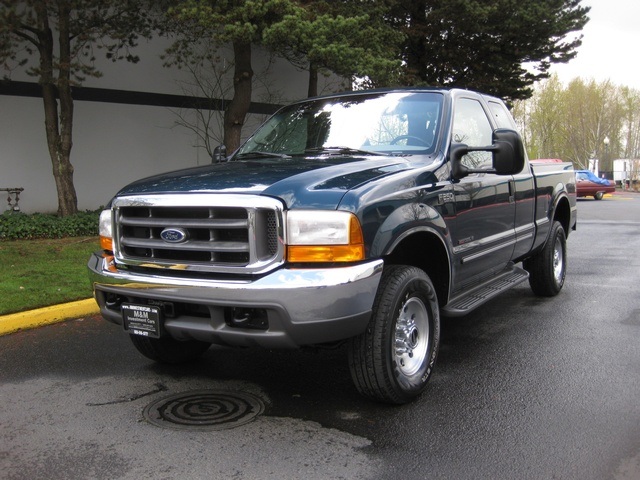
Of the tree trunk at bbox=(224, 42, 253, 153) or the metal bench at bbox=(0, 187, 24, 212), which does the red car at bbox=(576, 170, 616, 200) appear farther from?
the metal bench at bbox=(0, 187, 24, 212)

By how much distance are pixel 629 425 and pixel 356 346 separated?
1616 millimetres

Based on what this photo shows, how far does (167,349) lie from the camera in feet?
15.2

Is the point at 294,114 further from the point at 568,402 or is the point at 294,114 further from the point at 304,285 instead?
the point at 568,402

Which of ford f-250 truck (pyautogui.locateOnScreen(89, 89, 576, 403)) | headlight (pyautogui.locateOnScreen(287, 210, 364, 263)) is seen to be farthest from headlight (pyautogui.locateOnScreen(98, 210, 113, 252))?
headlight (pyautogui.locateOnScreen(287, 210, 364, 263))

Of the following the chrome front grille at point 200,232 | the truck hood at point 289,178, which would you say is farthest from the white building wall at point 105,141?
the chrome front grille at point 200,232

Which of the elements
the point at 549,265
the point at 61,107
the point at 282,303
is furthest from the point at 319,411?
the point at 61,107

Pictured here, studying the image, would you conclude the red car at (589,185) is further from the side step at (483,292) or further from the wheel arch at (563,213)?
the side step at (483,292)

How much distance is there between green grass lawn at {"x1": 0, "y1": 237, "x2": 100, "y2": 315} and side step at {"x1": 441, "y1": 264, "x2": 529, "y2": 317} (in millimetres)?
3945

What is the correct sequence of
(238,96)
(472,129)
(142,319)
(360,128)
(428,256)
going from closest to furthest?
(142,319)
(428,256)
(360,128)
(472,129)
(238,96)

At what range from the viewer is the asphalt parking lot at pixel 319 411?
10.3 ft

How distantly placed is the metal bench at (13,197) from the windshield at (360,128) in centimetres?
1039

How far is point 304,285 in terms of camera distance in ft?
10.6

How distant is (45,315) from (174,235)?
296 centimetres

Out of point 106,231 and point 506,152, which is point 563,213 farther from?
→ point 106,231
